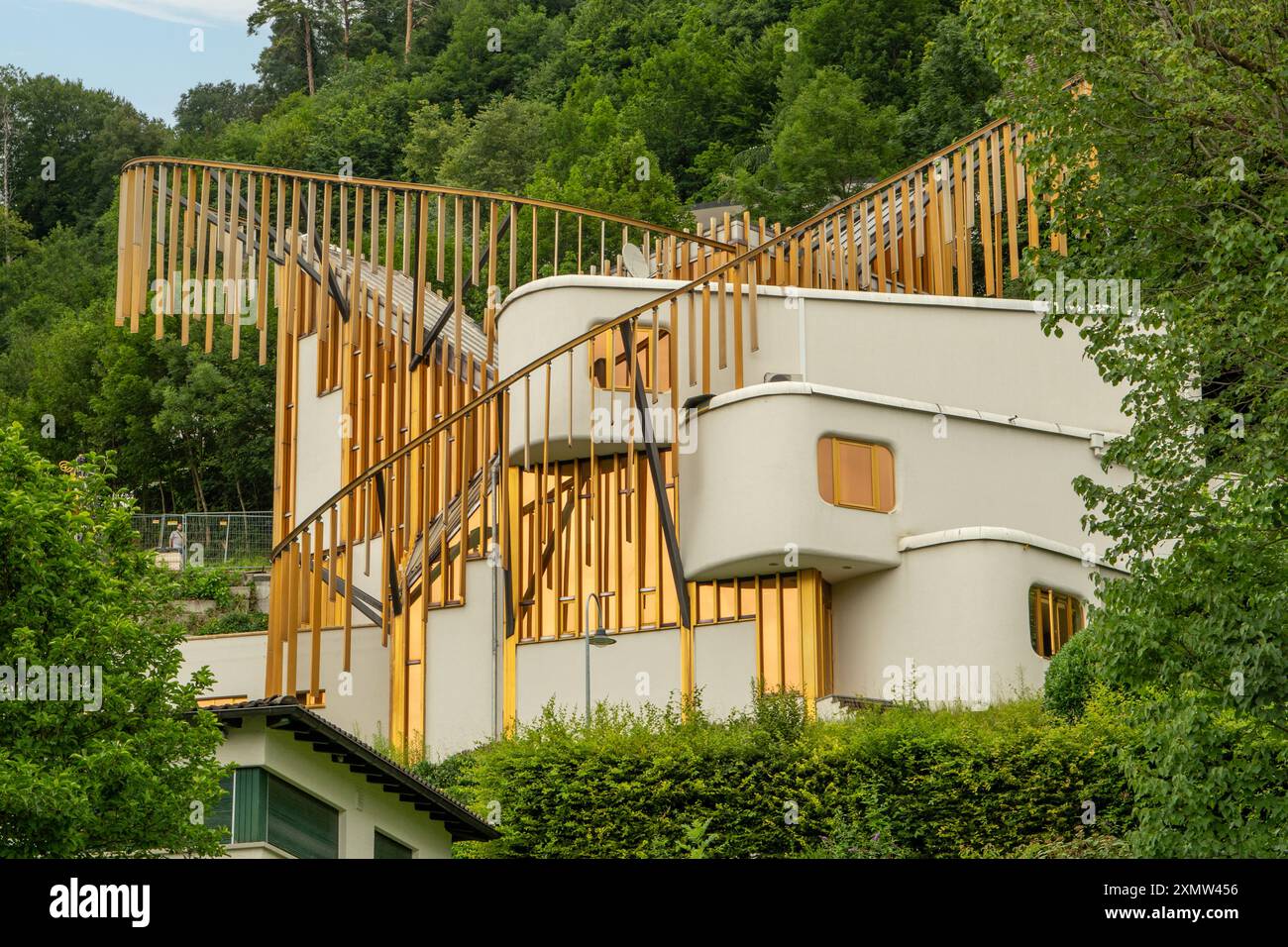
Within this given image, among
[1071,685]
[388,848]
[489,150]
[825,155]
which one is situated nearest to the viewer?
[388,848]

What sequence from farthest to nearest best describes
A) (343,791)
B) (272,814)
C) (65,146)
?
(65,146) → (343,791) → (272,814)

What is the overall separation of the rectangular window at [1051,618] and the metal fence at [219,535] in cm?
3272

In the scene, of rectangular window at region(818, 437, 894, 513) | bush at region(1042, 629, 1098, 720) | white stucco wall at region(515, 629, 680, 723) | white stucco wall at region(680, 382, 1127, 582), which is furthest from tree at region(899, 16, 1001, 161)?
bush at region(1042, 629, 1098, 720)

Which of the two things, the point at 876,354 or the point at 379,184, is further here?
the point at 379,184

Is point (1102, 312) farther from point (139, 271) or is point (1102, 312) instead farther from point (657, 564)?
point (139, 271)

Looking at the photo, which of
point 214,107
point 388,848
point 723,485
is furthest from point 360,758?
point 214,107

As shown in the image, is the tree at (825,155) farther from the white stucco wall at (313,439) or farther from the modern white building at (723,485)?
the modern white building at (723,485)

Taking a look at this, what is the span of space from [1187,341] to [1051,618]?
1079cm

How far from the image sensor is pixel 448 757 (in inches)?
1236

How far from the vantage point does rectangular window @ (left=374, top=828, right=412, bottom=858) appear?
75.5 ft

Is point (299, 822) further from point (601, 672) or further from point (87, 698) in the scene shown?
point (601, 672)

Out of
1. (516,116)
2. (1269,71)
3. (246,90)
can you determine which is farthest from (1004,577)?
(246,90)

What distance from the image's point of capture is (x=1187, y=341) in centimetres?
1767
